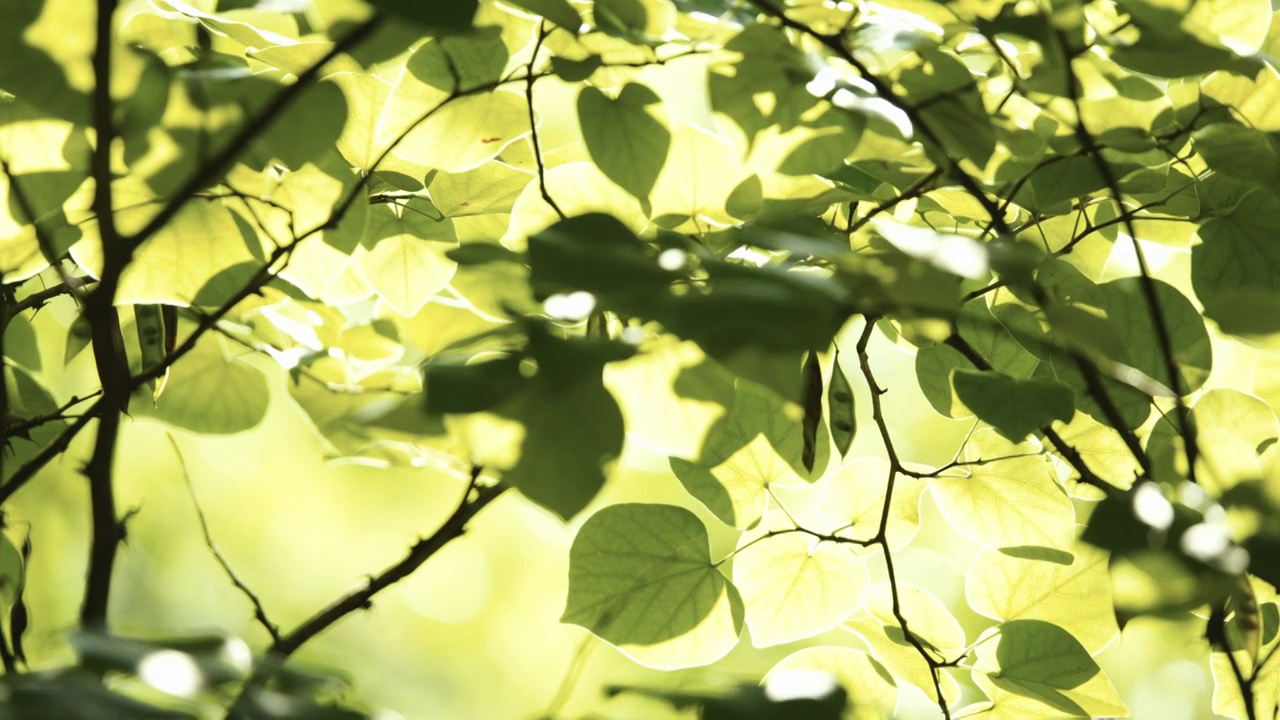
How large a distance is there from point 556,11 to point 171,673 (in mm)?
352

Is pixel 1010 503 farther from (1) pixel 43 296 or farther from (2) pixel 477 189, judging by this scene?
(1) pixel 43 296

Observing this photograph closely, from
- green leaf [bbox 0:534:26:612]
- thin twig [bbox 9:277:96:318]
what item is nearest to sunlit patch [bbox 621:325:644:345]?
thin twig [bbox 9:277:96:318]

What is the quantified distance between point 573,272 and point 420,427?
0.08m

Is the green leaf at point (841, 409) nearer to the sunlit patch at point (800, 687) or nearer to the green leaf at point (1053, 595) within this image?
the green leaf at point (1053, 595)

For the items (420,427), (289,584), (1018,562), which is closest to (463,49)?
(420,427)

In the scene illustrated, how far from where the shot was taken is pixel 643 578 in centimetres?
66

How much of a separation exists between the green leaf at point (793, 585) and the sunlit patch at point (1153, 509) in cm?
41

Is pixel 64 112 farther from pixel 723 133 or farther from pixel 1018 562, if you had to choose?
pixel 1018 562

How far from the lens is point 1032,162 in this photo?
597 mm

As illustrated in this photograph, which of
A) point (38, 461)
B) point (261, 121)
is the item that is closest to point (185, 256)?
point (38, 461)

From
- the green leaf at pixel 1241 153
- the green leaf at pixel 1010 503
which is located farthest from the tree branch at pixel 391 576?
the green leaf at pixel 1241 153

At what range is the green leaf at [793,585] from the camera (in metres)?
0.74

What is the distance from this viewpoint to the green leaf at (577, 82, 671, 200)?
0.57 metres

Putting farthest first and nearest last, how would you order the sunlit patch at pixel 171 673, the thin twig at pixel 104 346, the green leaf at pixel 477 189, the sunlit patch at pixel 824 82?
the green leaf at pixel 477 189, the sunlit patch at pixel 824 82, the thin twig at pixel 104 346, the sunlit patch at pixel 171 673
